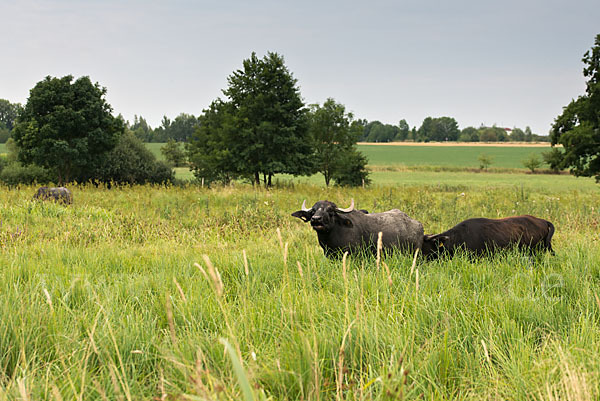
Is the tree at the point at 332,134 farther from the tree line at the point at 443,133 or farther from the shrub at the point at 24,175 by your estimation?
the tree line at the point at 443,133

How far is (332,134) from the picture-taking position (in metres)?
42.2

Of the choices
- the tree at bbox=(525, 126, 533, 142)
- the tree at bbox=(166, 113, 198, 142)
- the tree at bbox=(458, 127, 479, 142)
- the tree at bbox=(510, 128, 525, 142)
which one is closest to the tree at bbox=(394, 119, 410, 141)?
the tree at bbox=(458, 127, 479, 142)

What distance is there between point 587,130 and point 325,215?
28.4m

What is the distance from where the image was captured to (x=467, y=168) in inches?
3287

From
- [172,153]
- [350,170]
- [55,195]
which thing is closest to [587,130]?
[350,170]

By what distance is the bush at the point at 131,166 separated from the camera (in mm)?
38656

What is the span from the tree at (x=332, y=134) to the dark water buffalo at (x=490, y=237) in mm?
33865

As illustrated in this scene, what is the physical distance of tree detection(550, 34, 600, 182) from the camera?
91.8 feet

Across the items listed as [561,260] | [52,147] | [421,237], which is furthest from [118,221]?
[52,147]

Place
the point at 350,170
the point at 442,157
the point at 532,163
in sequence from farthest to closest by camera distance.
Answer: the point at 442,157, the point at 532,163, the point at 350,170

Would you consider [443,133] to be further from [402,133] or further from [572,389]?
[572,389]

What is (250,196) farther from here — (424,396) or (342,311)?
(424,396)

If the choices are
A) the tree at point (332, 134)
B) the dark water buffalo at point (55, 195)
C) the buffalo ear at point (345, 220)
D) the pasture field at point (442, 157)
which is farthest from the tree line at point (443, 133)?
the buffalo ear at point (345, 220)

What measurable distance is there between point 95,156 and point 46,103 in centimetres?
544
